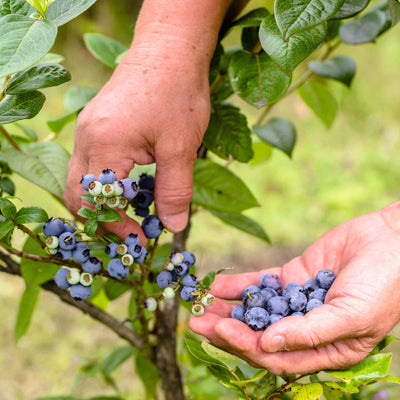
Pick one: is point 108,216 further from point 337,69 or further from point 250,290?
point 337,69

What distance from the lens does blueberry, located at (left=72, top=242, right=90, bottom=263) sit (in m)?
0.77

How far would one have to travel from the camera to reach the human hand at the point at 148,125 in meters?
0.81

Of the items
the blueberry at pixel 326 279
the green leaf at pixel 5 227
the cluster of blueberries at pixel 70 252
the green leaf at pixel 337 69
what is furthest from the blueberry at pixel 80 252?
the green leaf at pixel 337 69

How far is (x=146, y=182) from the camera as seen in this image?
88cm

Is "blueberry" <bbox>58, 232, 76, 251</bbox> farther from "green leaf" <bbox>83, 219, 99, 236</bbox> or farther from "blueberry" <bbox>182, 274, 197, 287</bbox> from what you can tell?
"blueberry" <bbox>182, 274, 197, 287</bbox>

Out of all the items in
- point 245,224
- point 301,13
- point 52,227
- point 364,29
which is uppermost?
point 301,13

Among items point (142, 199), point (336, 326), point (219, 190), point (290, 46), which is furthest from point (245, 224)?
point (290, 46)

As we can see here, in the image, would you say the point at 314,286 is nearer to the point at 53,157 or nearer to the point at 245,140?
the point at 245,140

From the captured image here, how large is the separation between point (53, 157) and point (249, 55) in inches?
16.4

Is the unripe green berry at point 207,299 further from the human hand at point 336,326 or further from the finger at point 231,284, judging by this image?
the finger at point 231,284

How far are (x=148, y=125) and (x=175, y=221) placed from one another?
0.19 m

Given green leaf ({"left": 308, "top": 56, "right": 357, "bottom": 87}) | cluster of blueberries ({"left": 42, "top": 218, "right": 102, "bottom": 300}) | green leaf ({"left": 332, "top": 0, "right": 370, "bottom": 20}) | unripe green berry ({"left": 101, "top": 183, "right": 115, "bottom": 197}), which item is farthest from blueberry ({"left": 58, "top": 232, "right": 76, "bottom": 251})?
green leaf ({"left": 308, "top": 56, "right": 357, "bottom": 87})

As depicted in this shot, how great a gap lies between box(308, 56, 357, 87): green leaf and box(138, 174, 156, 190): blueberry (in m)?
0.50

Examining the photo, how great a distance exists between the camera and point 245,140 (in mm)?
972
